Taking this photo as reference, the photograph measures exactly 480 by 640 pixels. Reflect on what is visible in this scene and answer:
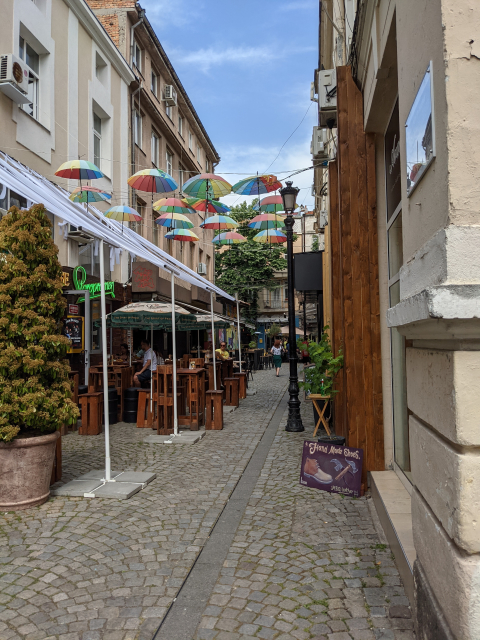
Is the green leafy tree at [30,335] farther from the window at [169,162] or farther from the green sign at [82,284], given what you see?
the window at [169,162]

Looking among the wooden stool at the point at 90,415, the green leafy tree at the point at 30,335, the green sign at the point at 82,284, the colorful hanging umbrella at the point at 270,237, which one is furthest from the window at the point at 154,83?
the green leafy tree at the point at 30,335

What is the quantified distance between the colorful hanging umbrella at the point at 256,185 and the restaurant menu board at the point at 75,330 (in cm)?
585

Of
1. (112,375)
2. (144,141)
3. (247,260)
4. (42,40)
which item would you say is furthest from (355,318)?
(247,260)

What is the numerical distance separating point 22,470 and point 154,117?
64.8 ft

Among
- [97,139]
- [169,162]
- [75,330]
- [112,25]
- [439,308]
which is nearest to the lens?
[439,308]

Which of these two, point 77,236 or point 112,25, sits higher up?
point 112,25

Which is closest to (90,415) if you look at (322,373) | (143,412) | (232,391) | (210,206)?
(143,412)

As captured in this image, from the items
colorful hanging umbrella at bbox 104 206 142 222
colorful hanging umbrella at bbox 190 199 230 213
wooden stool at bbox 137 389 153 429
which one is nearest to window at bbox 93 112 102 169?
colorful hanging umbrella at bbox 104 206 142 222

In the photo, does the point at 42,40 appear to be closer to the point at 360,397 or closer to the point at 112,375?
the point at 112,375

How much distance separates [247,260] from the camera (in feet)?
132

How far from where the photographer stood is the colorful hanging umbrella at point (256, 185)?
35.8 feet

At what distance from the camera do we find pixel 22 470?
5121 millimetres

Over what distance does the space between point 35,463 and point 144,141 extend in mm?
18166

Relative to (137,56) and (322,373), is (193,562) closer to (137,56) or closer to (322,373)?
(322,373)
